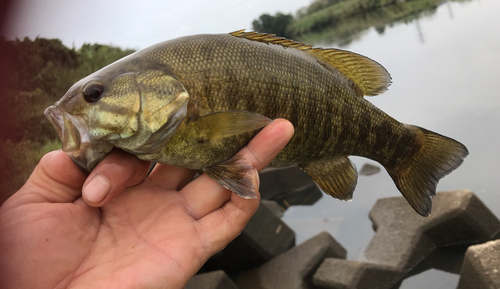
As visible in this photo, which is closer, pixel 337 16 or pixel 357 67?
pixel 357 67

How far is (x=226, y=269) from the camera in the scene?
4.42 m

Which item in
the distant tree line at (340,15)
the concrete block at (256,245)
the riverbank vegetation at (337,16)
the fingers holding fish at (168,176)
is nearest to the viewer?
the fingers holding fish at (168,176)

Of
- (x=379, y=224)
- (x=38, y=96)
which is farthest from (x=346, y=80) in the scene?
(x=38, y=96)

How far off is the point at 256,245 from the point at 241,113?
9.48 ft

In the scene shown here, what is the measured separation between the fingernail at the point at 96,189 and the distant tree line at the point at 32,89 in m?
0.86

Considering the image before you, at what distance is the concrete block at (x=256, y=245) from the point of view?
4.01 metres

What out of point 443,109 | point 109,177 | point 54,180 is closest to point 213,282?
point 54,180

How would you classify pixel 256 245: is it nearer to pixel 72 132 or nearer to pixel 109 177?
pixel 109 177

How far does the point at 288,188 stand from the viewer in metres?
6.50

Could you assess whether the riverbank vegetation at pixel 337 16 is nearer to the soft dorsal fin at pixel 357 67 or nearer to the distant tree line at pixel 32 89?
the distant tree line at pixel 32 89

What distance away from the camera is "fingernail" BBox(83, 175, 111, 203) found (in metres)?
1.39

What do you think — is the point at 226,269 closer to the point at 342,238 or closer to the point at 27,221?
the point at 342,238

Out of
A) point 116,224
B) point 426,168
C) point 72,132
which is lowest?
point 426,168

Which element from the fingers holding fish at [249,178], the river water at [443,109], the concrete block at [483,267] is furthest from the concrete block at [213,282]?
the concrete block at [483,267]
